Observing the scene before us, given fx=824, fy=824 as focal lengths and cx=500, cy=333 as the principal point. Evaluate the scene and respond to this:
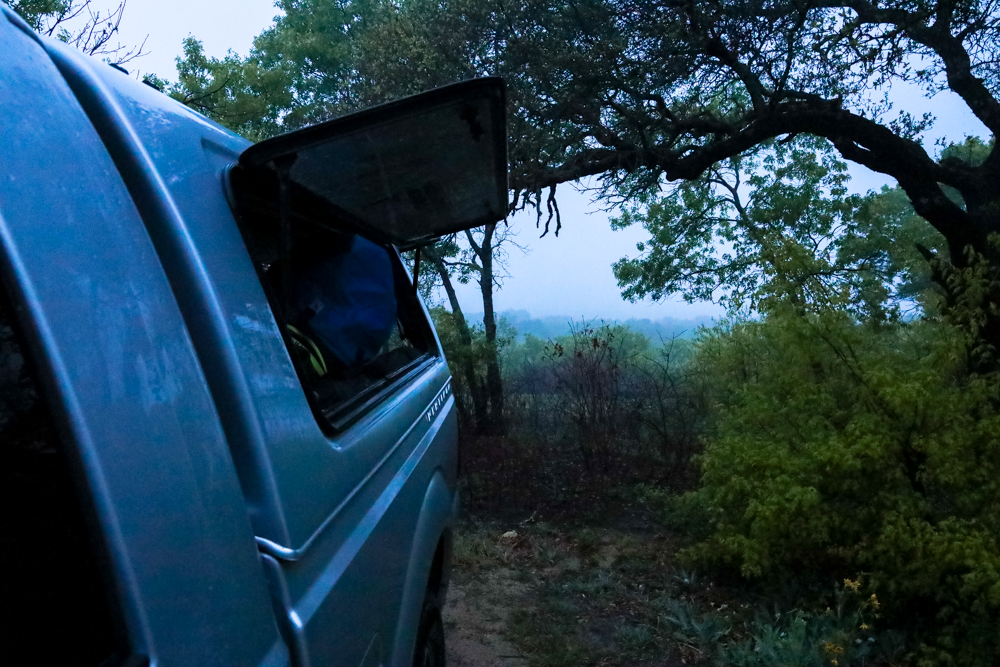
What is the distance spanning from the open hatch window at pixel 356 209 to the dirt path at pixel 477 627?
2196 mm

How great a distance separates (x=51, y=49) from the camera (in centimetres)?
125

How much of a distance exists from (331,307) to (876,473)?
3507 mm

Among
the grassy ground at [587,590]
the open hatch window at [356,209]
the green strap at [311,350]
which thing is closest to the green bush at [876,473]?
the grassy ground at [587,590]

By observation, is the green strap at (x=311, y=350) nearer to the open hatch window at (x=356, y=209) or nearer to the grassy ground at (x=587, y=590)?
the open hatch window at (x=356, y=209)

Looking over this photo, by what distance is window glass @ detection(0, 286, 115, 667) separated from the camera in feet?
2.90

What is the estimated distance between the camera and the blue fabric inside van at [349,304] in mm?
2207

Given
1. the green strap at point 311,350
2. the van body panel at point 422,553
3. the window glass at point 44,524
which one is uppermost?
the green strap at point 311,350

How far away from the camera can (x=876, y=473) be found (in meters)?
4.54

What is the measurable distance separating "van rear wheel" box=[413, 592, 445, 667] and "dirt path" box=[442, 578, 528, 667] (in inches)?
71.1

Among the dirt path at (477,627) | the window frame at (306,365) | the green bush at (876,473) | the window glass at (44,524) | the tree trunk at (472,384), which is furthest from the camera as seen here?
the tree trunk at (472,384)

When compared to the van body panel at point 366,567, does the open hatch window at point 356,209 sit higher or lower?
higher

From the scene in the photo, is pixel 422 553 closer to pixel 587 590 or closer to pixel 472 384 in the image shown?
pixel 587 590

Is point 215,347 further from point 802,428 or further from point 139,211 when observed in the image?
point 802,428

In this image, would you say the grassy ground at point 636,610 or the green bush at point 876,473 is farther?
the grassy ground at point 636,610
